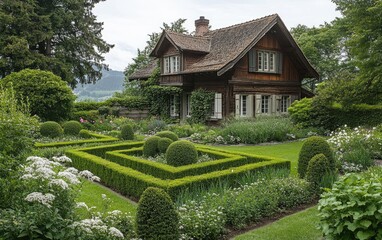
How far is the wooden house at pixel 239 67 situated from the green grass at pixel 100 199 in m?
12.6

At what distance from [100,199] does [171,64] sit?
698 inches

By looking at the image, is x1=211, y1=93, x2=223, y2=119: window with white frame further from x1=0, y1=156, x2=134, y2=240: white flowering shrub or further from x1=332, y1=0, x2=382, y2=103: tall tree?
x1=0, y1=156, x2=134, y2=240: white flowering shrub

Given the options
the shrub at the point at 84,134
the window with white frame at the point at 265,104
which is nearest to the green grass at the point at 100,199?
the shrub at the point at 84,134

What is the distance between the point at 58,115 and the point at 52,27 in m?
11.7

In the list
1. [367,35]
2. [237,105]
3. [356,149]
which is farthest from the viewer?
[237,105]

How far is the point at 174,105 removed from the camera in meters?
25.9

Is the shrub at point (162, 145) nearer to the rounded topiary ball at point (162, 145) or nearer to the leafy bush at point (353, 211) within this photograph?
the rounded topiary ball at point (162, 145)

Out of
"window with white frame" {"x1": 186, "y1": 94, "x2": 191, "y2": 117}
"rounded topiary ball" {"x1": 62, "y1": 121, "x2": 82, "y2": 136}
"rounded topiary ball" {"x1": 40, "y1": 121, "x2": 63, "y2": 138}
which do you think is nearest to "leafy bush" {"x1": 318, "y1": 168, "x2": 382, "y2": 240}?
"rounded topiary ball" {"x1": 40, "y1": 121, "x2": 63, "y2": 138}

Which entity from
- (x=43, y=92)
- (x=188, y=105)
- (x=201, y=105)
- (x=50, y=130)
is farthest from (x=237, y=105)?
(x=43, y=92)

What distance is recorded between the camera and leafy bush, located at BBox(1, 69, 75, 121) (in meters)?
19.6

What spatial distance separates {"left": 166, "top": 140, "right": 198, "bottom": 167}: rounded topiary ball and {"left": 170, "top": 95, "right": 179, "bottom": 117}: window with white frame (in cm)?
1582

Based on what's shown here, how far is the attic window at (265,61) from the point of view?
74.0 ft

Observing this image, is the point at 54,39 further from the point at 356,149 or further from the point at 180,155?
the point at 356,149

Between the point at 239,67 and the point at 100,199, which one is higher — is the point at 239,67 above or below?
above
